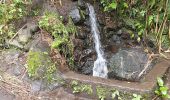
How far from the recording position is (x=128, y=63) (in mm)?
5945

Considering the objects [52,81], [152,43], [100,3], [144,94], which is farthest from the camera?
[100,3]

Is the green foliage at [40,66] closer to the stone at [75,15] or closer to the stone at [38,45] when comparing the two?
the stone at [38,45]

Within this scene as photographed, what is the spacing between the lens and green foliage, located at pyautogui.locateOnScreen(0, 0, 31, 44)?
19.9ft

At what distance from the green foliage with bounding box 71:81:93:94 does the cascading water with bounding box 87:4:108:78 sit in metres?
1.10

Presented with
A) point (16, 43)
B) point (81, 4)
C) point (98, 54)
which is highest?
point (81, 4)

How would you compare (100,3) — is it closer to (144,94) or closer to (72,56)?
(72,56)

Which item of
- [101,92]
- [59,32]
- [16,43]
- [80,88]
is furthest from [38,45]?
[101,92]

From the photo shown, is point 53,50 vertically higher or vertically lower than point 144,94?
higher

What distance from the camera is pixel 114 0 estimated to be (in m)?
6.28

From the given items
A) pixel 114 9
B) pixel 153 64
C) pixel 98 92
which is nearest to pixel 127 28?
pixel 114 9

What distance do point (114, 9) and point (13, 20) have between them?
6.79 feet

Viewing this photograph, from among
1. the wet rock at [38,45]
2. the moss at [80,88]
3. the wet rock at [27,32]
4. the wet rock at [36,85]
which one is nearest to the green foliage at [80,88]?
the moss at [80,88]

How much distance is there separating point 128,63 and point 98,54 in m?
0.68

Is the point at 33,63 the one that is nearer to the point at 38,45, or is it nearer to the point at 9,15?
the point at 38,45
